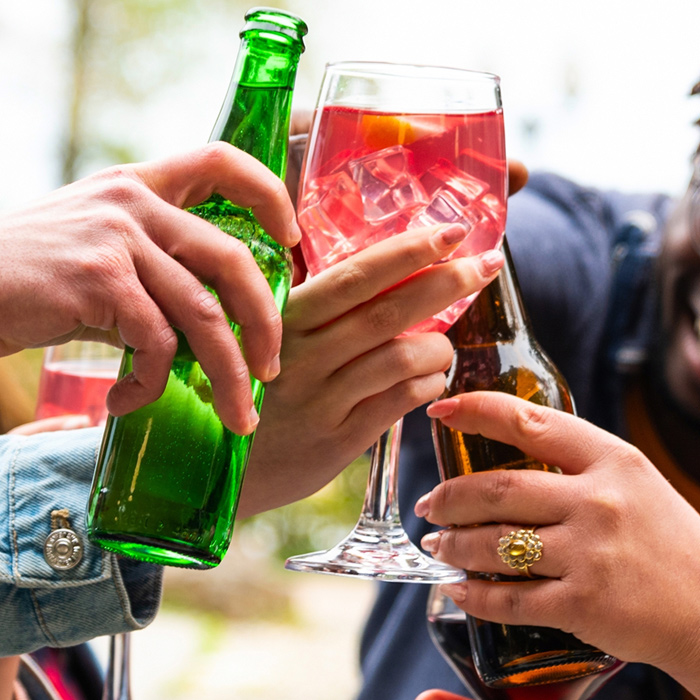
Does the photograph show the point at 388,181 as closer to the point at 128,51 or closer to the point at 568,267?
the point at 568,267

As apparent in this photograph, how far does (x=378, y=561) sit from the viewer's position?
695mm

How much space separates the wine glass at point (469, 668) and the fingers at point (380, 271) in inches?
11.3

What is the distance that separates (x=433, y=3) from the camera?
5336 mm

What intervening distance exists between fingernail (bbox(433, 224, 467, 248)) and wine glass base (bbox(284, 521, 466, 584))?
0.84ft

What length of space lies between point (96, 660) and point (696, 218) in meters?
1.13

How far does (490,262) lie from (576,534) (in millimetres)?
238

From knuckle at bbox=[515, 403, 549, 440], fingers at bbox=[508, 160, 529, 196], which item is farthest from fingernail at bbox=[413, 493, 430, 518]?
fingers at bbox=[508, 160, 529, 196]

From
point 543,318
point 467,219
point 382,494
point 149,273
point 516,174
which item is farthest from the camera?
point 543,318

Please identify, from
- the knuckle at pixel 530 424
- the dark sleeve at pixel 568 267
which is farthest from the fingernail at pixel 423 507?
the dark sleeve at pixel 568 267

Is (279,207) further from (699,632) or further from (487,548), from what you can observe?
(699,632)

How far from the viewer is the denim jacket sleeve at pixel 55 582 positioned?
0.73m

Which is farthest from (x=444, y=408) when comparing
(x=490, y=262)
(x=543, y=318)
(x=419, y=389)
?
(x=543, y=318)

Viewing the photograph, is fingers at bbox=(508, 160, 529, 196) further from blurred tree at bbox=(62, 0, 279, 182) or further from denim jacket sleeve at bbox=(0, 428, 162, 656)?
blurred tree at bbox=(62, 0, 279, 182)

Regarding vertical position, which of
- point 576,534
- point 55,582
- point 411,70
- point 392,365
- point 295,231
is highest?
point 411,70
